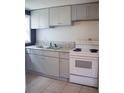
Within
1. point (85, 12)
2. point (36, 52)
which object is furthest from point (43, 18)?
point (85, 12)

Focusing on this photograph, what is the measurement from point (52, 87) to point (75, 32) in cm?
182

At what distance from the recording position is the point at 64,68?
10.0 ft

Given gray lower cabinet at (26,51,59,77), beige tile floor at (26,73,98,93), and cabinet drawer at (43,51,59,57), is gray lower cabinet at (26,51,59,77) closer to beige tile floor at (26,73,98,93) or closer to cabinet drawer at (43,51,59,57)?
cabinet drawer at (43,51,59,57)

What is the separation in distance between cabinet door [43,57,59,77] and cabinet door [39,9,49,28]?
1169 millimetres

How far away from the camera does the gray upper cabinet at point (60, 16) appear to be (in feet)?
10.6

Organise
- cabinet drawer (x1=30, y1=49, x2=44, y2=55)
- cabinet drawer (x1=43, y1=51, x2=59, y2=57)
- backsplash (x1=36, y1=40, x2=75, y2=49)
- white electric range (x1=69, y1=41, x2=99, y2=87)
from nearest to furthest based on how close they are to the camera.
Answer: white electric range (x1=69, y1=41, x2=99, y2=87), cabinet drawer (x1=43, y1=51, x2=59, y2=57), cabinet drawer (x1=30, y1=49, x2=44, y2=55), backsplash (x1=36, y1=40, x2=75, y2=49)

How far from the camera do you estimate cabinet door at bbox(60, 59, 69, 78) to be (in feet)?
9.92

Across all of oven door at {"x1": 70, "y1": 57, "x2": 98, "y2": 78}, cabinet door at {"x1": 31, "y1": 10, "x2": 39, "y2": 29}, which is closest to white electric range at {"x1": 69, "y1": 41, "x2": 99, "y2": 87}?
oven door at {"x1": 70, "y1": 57, "x2": 98, "y2": 78}
